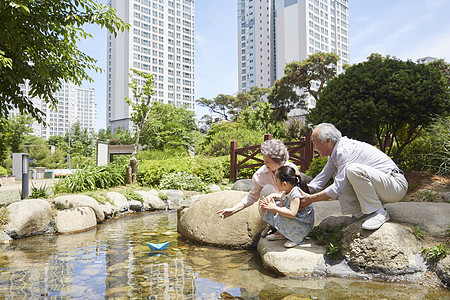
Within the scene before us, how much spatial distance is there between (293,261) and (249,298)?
29.3 inches

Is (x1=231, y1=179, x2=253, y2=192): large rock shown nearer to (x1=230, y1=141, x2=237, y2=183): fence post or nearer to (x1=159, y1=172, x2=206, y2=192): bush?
(x1=159, y1=172, x2=206, y2=192): bush

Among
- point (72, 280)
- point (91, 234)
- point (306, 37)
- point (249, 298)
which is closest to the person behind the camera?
point (249, 298)

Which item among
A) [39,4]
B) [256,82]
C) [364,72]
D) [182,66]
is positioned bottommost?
[364,72]

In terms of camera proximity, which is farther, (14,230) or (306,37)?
(306,37)

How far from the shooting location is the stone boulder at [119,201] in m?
8.09

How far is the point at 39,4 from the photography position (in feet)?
18.8

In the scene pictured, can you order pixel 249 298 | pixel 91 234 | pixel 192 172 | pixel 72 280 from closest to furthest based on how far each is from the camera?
pixel 249 298, pixel 72 280, pixel 91 234, pixel 192 172

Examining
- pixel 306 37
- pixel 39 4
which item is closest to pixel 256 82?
pixel 306 37

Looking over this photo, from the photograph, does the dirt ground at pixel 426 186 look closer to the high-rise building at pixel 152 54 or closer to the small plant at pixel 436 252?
the small plant at pixel 436 252

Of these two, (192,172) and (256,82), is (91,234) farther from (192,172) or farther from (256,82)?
(256,82)

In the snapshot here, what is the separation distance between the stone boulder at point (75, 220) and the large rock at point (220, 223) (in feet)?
6.97

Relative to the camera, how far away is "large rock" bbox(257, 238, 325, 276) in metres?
3.17

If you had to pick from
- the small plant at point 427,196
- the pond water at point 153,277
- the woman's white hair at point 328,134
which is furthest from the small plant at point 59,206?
the small plant at point 427,196

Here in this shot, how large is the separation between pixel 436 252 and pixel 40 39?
6170mm
